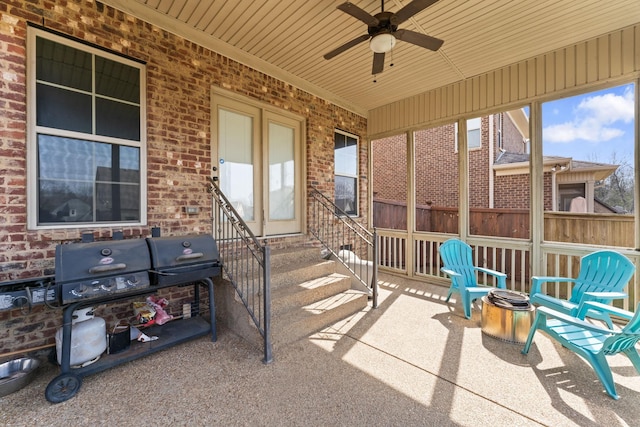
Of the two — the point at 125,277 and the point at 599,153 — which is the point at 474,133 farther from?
the point at 125,277

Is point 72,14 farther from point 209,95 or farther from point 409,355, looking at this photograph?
point 409,355

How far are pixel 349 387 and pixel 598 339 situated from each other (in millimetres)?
2184

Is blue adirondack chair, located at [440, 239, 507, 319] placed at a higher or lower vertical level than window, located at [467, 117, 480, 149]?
lower

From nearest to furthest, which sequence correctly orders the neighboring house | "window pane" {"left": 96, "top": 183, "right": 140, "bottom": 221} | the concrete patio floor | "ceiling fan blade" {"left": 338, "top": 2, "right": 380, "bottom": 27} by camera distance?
1. the concrete patio floor
2. "ceiling fan blade" {"left": 338, "top": 2, "right": 380, "bottom": 27}
3. "window pane" {"left": 96, "top": 183, "right": 140, "bottom": 221}
4. the neighboring house

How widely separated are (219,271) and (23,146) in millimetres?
1960

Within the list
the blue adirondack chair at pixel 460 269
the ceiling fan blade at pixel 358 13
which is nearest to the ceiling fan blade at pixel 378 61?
the ceiling fan blade at pixel 358 13

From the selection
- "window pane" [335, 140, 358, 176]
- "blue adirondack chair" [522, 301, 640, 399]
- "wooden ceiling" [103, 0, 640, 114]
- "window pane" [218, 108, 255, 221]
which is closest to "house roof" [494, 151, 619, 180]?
"wooden ceiling" [103, 0, 640, 114]

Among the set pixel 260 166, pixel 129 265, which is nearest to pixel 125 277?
pixel 129 265

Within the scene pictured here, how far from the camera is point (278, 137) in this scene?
4.36m

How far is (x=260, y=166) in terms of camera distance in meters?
4.09

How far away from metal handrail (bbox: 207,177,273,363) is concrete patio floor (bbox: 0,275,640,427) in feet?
1.03

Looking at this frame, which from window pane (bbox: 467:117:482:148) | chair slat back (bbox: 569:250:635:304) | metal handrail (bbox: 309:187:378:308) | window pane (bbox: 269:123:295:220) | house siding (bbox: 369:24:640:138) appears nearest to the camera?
chair slat back (bbox: 569:250:635:304)

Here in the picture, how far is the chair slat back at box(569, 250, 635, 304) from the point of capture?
2.84m

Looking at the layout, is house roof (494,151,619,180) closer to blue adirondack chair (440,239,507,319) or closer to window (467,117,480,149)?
window (467,117,480,149)
